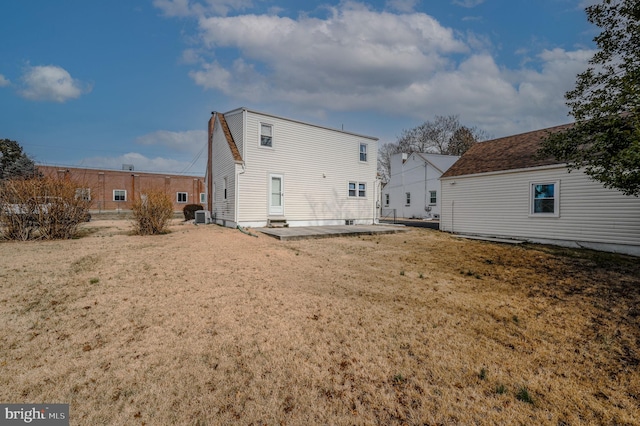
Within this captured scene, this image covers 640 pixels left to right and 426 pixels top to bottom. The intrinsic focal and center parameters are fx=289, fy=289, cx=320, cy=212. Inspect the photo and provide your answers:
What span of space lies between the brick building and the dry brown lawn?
29.7 meters

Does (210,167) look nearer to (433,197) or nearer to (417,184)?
(417,184)

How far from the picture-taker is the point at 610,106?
217 inches

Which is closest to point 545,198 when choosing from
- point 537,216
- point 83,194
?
point 537,216

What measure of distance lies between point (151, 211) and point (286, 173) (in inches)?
246

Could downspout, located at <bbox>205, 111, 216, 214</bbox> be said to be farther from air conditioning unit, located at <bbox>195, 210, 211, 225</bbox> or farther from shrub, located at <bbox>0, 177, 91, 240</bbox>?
shrub, located at <bbox>0, 177, 91, 240</bbox>

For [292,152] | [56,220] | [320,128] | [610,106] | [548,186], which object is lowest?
[56,220]

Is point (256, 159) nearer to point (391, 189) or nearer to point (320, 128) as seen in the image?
point (320, 128)

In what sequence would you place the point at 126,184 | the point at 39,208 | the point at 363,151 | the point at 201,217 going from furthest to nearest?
the point at 126,184
the point at 363,151
the point at 201,217
the point at 39,208

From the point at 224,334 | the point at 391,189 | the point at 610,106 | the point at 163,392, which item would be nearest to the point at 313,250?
the point at 224,334

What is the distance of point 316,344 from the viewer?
Answer: 3287mm

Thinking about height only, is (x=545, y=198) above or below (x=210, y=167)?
below

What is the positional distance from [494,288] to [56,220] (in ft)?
43.8

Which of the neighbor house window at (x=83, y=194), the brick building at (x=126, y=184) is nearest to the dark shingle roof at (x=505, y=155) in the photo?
the neighbor house window at (x=83, y=194)

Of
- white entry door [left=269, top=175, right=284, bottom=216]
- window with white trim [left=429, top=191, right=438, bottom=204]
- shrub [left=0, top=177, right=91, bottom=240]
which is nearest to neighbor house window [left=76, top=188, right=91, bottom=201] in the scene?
shrub [left=0, top=177, right=91, bottom=240]
